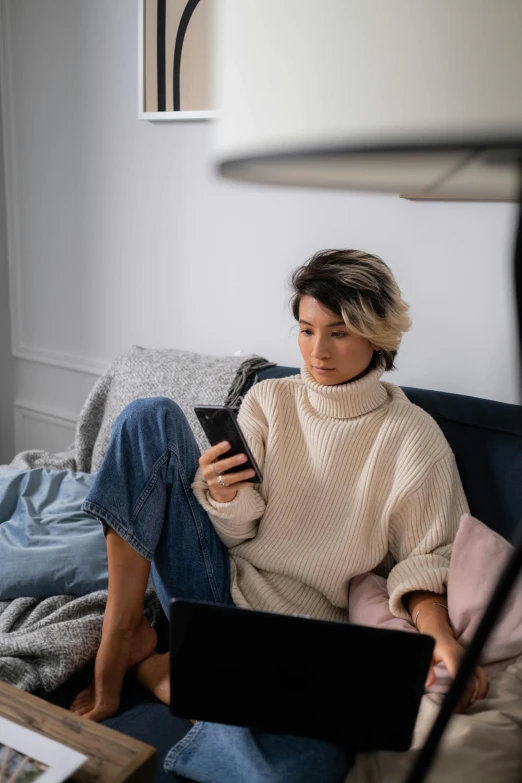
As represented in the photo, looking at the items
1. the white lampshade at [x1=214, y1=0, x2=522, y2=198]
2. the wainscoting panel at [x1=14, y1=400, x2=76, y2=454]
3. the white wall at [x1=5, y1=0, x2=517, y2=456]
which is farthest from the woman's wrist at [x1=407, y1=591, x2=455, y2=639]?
the wainscoting panel at [x1=14, y1=400, x2=76, y2=454]

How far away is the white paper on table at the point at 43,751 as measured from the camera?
0.87 meters

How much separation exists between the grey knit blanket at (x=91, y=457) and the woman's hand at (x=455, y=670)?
0.64 metres

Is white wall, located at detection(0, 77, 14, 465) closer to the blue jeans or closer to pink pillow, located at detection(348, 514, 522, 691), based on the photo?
the blue jeans

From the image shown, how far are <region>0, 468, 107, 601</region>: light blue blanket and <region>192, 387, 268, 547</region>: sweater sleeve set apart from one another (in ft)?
1.08

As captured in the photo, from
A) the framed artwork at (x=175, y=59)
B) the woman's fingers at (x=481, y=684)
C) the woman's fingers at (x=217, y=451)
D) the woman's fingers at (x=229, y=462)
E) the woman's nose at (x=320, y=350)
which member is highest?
the framed artwork at (x=175, y=59)

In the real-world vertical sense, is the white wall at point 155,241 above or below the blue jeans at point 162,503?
above

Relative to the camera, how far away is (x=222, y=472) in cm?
139

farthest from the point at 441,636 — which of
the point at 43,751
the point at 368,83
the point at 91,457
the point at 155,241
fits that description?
the point at 155,241

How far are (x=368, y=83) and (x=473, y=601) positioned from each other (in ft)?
3.49

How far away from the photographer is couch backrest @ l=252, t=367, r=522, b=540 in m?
1.47

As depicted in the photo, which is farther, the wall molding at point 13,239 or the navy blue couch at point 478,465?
the wall molding at point 13,239

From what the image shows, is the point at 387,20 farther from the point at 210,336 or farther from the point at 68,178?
the point at 68,178

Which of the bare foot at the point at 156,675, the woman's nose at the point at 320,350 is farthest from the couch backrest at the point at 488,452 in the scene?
the bare foot at the point at 156,675

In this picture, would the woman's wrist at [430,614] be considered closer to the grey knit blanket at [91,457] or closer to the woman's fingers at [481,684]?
the woman's fingers at [481,684]
